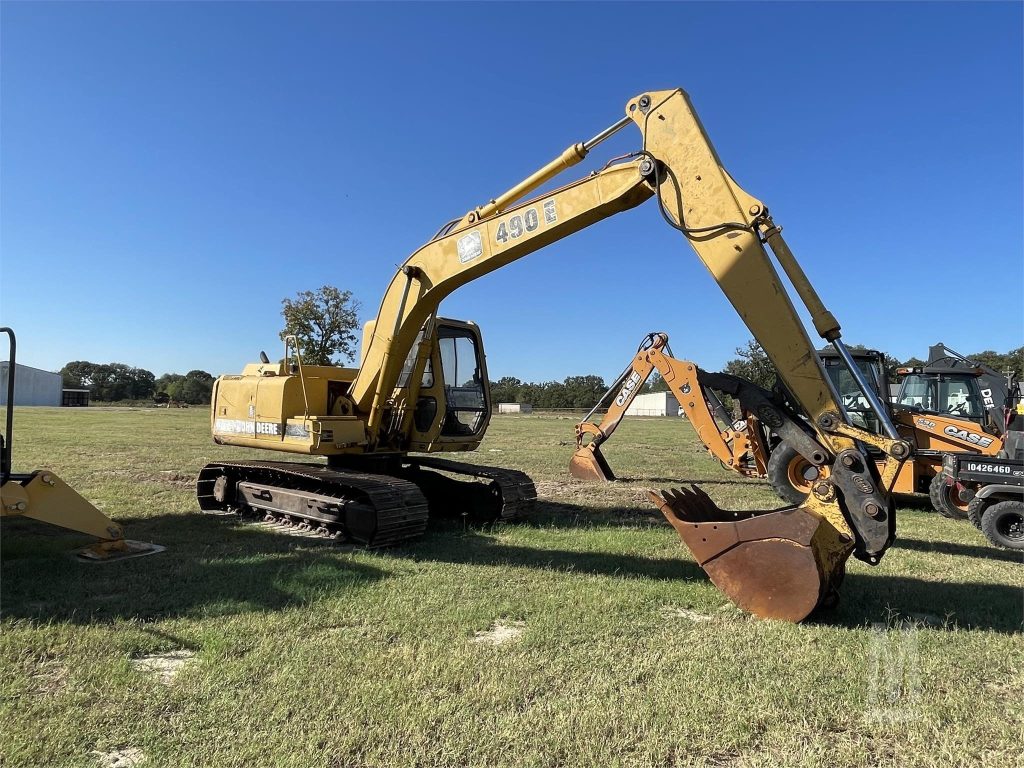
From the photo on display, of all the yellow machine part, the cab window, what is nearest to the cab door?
the cab window

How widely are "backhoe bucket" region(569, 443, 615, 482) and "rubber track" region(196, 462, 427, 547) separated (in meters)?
6.24

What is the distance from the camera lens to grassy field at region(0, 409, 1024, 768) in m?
3.11

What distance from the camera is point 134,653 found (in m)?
4.09

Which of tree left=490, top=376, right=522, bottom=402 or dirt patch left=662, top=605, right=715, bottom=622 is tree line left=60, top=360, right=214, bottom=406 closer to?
tree left=490, top=376, right=522, bottom=402

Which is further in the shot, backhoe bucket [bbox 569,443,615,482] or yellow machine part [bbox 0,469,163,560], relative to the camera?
backhoe bucket [bbox 569,443,615,482]

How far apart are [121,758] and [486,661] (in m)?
1.90

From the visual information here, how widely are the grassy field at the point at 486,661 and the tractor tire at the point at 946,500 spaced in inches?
102

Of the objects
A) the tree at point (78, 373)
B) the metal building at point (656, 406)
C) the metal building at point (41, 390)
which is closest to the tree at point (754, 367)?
the metal building at point (656, 406)

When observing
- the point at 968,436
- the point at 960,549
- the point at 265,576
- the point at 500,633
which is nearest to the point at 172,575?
the point at 265,576

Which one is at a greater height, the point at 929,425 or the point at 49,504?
the point at 929,425

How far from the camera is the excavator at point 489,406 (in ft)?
15.5

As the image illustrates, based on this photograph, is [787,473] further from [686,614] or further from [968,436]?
[686,614]

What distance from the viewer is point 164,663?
13.0 feet

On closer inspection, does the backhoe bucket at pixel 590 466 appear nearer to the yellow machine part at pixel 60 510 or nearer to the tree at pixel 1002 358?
the yellow machine part at pixel 60 510
